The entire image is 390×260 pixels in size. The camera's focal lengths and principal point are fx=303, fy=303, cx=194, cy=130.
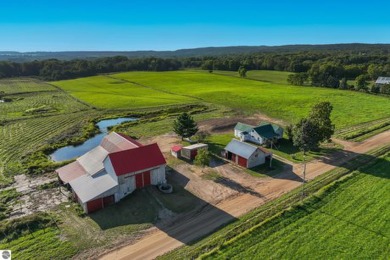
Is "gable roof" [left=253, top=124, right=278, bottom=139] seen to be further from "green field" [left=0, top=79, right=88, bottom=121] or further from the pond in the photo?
"green field" [left=0, top=79, right=88, bottom=121]

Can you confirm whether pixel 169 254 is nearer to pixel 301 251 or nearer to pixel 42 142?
pixel 301 251

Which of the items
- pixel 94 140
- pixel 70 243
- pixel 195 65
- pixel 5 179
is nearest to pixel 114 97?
pixel 94 140

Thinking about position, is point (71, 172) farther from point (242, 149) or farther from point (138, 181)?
point (242, 149)

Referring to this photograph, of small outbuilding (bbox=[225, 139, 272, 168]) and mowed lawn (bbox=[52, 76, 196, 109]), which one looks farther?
mowed lawn (bbox=[52, 76, 196, 109])

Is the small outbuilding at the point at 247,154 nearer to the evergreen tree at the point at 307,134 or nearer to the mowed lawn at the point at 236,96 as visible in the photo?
the evergreen tree at the point at 307,134

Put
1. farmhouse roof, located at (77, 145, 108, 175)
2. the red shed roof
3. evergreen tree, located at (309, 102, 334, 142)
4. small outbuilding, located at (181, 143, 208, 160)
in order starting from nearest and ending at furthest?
the red shed roof → farmhouse roof, located at (77, 145, 108, 175) → evergreen tree, located at (309, 102, 334, 142) → small outbuilding, located at (181, 143, 208, 160)

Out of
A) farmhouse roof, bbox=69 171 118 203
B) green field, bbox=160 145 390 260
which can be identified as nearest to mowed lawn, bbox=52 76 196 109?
farmhouse roof, bbox=69 171 118 203

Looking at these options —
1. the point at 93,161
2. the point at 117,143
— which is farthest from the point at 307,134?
the point at 93,161
